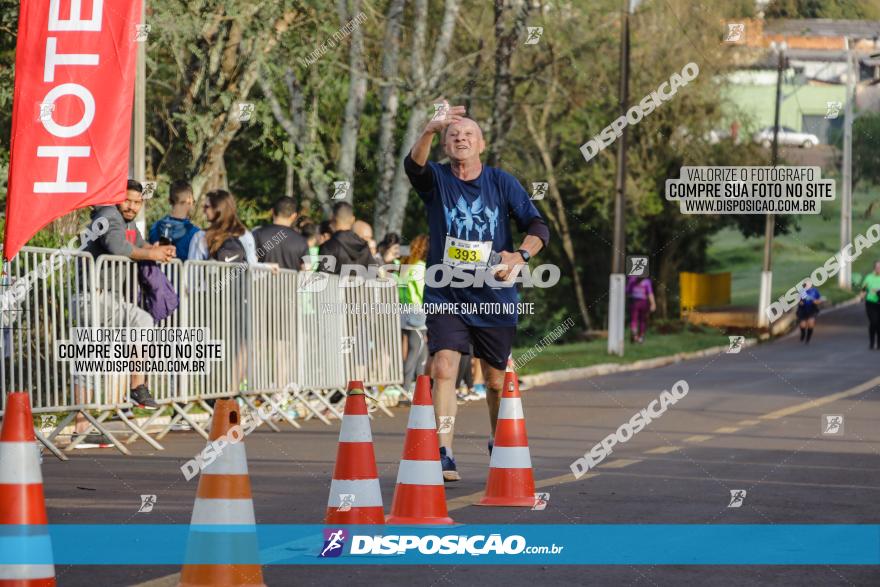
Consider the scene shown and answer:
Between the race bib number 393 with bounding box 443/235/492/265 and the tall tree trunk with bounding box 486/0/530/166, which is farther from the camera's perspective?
the tall tree trunk with bounding box 486/0/530/166

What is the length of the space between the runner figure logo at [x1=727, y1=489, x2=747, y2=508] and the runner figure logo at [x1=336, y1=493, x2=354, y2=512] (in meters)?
2.29

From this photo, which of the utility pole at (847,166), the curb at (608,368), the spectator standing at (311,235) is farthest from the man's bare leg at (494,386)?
the utility pole at (847,166)

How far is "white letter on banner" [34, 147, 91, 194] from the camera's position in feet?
39.8

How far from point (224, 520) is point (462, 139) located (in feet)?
13.6

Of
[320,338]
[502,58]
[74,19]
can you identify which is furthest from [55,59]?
[502,58]

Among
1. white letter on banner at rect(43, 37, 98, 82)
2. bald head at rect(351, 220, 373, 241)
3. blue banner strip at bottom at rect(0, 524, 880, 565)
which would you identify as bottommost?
blue banner strip at bottom at rect(0, 524, 880, 565)

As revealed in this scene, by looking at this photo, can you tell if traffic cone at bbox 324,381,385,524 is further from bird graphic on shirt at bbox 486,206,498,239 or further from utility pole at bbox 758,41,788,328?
utility pole at bbox 758,41,788,328

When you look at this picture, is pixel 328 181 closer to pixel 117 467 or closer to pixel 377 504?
pixel 117 467

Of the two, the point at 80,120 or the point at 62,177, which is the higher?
the point at 80,120

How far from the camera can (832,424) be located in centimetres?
1510

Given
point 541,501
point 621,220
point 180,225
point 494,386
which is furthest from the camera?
point 621,220

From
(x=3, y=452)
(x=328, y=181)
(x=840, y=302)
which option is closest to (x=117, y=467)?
(x=3, y=452)

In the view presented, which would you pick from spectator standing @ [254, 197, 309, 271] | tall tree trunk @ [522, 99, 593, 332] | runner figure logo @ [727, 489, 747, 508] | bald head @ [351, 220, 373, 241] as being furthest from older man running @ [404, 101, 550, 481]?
tall tree trunk @ [522, 99, 593, 332]

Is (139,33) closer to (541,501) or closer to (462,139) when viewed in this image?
(462,139)
